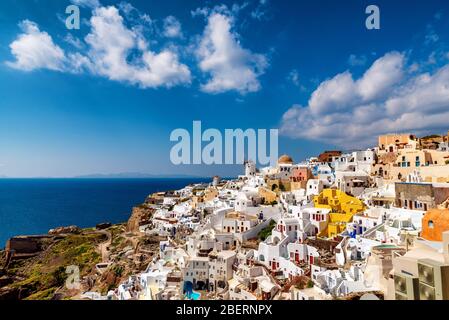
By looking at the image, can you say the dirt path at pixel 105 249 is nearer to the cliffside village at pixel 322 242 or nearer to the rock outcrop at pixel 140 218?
the rock outcrop at pixel 140 218

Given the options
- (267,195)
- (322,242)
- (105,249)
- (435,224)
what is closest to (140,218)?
(105,249)

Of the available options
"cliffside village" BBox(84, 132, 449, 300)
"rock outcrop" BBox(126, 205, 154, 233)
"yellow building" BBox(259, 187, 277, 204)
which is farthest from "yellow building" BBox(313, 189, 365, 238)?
"rock outcrop" BBox(126, 205, 154, 233)

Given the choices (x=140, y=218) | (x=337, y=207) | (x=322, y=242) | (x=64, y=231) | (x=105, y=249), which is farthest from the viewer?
(x=64, y=231)

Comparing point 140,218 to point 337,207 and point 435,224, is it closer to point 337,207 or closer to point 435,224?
point 337,207

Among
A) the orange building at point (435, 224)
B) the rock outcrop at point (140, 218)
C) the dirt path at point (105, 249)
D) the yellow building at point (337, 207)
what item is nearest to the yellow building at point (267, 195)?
the yellow building at point (337, 207)
